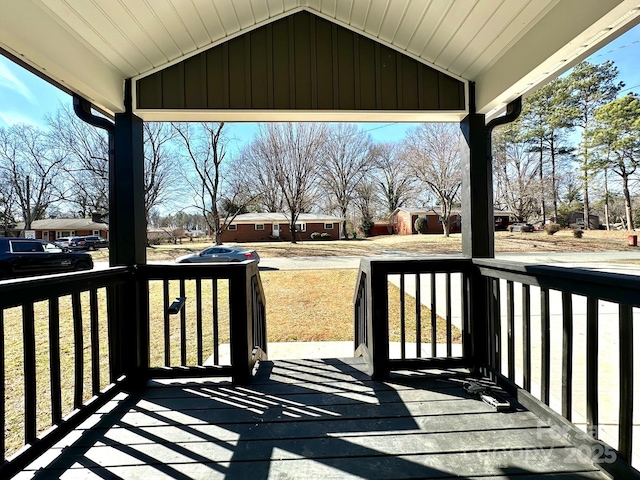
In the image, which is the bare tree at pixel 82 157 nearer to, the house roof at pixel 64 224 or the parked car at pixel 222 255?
the house roof at pixel 64 224

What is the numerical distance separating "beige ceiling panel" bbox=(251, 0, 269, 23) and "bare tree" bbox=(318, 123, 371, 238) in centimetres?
1717

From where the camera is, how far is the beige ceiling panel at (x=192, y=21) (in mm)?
2031

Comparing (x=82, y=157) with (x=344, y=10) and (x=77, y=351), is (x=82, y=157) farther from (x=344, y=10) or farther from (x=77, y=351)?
(x=344, y=10)

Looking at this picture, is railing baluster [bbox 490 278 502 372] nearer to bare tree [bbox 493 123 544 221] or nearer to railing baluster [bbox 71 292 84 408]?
railing baluster [bbox 71 292 84 408]

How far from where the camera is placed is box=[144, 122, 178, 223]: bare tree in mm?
8266

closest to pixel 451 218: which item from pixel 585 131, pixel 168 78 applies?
pixel 585 131

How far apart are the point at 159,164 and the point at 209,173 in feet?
11.3

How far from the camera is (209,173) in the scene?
13133 millimetres

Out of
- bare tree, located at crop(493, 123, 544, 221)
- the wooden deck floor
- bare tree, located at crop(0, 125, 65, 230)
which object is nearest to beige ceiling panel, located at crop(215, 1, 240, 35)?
bare tree, located at crop(0, 125, 65, 230)

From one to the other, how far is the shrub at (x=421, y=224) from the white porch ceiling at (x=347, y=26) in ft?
65.5

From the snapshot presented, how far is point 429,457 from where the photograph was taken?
1.45 metres

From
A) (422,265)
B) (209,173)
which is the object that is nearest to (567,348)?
(422,265)

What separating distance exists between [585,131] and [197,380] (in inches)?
288

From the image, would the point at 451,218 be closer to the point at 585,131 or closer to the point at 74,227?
the point at 585,131
